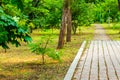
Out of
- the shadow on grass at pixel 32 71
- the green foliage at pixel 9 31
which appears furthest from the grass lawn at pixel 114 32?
the green foliage at pixel 9 31

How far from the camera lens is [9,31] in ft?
31.8

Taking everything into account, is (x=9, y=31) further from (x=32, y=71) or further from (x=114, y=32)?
(x=114, y=32)

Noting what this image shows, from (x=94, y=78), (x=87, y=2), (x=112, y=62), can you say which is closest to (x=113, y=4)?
(x=87, y=2)

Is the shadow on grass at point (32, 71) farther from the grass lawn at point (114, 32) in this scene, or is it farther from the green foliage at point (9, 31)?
the grass lawn at point (114, 32)

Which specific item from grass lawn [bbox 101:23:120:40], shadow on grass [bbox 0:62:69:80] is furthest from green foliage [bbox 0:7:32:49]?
grass lawn [bbox 101:23:120:40]

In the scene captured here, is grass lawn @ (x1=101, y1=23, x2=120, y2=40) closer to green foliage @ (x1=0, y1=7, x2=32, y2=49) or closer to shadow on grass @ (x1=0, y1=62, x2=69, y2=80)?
shadow on grass @ (x1=0, y1=62, x2=69, y2=80)

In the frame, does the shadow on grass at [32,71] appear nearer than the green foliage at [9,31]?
No

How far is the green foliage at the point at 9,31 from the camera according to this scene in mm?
9180

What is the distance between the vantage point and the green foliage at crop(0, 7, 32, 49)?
9.18 meters

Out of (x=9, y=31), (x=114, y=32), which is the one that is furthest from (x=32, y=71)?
(x=114, y=32)

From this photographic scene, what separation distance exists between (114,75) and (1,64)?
526cm

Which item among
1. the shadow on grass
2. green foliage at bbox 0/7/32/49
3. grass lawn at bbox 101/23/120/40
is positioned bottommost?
grass lawn at bbox 101/23/120/40

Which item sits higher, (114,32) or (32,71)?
(32,71)

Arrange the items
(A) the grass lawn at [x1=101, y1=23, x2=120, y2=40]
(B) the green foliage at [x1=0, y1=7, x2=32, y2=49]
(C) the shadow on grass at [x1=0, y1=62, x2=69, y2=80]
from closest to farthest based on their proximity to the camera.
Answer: (B) the green foliage at [x1=0, y1=7, x2=32, y2=49] → (C) the shadow on grass at [x1=0, y1=62, x2=69, y2=80] → (A) the grass lawn at [x1=101, y1=23, x2=120, y2=40]
